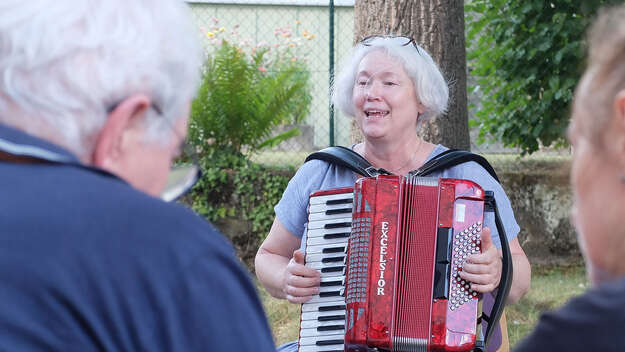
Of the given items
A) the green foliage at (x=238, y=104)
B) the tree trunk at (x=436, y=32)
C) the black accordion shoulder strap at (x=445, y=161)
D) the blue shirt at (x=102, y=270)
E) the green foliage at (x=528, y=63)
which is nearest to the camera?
the blue shirt at (x=102, y=270)

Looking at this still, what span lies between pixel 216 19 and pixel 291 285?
5.51m

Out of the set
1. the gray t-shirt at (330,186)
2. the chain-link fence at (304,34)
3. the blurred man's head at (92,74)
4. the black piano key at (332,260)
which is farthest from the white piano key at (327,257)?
the chain-link fence at (304,34)

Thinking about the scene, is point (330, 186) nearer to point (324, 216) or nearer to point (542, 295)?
point (324, 216)

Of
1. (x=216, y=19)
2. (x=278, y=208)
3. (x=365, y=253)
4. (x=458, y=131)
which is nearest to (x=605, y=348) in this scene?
(x=365, y=253)

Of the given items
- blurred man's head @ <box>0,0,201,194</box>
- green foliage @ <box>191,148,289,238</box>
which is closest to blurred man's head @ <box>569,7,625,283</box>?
blurred man's head @ <box>0,0,201,194</box>

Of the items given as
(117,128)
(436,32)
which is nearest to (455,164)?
(117,128)

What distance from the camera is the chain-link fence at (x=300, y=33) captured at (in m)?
6.65

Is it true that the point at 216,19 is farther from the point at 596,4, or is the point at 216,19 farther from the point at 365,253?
the point at 365,253

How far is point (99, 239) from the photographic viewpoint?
38.7 inches

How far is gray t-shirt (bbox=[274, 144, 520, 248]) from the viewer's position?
269 cm

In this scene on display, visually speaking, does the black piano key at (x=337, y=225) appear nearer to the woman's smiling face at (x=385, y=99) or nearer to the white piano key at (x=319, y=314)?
the white piano key at (x=319, y=314)

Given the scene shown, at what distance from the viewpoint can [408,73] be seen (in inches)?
115

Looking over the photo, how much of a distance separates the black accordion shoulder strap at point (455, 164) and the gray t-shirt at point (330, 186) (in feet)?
0.11

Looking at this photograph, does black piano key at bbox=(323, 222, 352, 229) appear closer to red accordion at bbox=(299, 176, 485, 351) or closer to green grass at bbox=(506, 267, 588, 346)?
red accordion at bbox=(299, 176, 485, 351)
